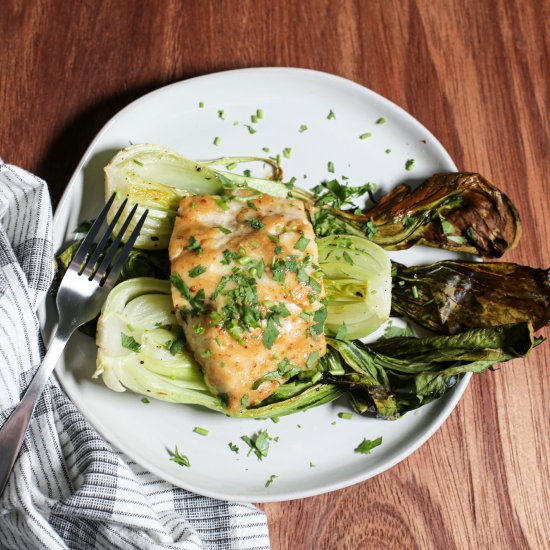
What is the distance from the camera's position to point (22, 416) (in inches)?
115

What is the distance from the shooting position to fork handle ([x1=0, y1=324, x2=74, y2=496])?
9.50 feet

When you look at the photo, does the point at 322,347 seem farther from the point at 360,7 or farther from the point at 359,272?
the point at 360,7

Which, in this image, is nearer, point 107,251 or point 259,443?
point 107,251

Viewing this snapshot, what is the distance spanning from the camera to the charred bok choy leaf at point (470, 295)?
3.31m

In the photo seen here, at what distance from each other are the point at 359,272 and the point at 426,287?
0.41m

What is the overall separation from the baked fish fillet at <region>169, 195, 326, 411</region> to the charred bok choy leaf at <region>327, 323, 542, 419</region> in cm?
27

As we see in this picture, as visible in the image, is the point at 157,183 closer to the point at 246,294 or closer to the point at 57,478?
the point at 246,294

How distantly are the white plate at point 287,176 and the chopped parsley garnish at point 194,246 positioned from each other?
654 millimetres

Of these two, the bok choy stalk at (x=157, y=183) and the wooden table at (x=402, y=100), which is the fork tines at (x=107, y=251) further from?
the wooden table at (x=402, y=100)

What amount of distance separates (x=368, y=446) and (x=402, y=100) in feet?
6.66

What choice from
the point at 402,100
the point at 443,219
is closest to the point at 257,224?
the point at 443,219

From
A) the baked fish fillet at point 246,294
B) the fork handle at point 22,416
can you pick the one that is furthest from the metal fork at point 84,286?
the baked fish fillet at point 246,294

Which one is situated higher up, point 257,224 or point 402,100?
point 402,100

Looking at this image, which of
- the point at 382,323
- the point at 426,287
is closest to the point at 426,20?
the point at 426,287
